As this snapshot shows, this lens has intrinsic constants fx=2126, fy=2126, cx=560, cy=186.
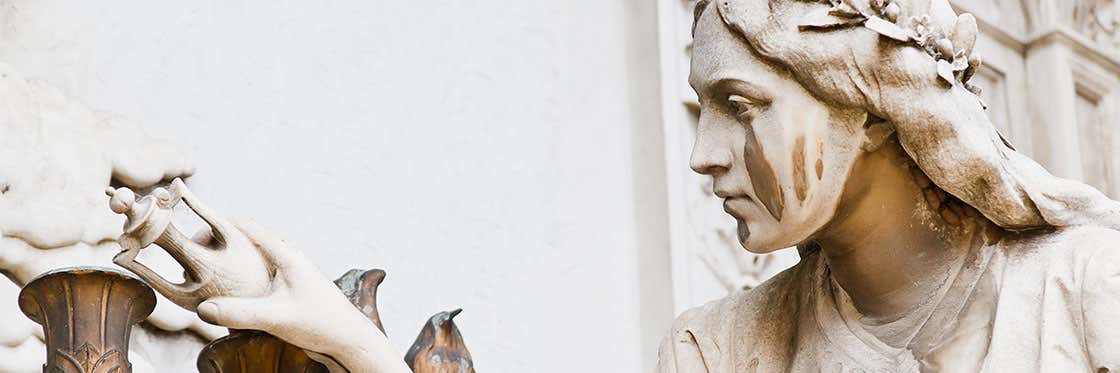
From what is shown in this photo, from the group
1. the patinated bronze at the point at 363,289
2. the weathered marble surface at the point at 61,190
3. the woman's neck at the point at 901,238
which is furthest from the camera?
the weathered marble surface at the point at 61,190

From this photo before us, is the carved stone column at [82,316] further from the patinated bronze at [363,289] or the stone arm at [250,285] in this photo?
the patinated bronze at [363,289]

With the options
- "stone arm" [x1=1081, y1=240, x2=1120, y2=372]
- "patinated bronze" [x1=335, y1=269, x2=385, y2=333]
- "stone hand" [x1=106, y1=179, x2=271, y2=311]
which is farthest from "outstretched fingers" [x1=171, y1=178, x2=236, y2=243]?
"stone arm" [x1=1081, y1=240, x2=1120, y2=372]

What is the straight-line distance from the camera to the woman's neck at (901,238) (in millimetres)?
1522

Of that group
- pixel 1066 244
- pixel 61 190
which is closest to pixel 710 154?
pixel 1066 244

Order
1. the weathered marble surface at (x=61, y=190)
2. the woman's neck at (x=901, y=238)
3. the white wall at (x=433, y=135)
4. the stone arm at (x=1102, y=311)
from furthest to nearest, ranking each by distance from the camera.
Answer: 1. the white wall at (x=433, y=135)
2. the weathered marble surface at (x=61, y=190)
3. the woman's neck at (x=901, y=238)
4. the stone arm at (x=1102, y=311)

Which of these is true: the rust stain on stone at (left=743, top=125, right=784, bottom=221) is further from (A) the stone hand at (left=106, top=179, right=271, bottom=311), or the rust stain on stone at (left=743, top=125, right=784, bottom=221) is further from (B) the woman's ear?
(A) the stone hand at (left=106, top=179, right=271, bottom=311)

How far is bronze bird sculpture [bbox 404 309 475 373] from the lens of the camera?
5.63ft

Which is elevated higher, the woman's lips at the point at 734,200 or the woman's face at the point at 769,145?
the woman's face at the point at 769,145

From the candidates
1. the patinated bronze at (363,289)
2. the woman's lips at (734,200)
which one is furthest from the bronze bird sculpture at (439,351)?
the woman's lips at (734,200)

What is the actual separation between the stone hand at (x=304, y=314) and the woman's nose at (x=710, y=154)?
0.97 ft

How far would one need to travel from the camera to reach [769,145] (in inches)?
58.2

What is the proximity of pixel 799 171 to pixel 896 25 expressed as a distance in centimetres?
12

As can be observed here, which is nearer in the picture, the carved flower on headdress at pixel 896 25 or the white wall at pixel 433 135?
the carved flower on headdress at pixel 896 25

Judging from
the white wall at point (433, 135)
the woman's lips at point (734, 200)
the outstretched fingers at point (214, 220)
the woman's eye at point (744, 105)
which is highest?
the outstretched fingers at point (214, 220)
